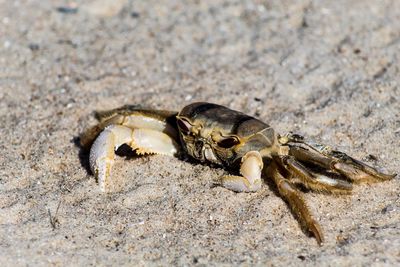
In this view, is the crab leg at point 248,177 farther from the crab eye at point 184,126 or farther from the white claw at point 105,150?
the white claw at point 105,150

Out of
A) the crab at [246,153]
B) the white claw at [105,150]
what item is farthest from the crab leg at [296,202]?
the white claw at [105,150]

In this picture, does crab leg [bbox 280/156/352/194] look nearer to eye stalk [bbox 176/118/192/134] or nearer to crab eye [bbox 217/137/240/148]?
crab eye [bbox 217/137/240/148]

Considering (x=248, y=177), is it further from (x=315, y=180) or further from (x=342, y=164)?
(x=342, y=164)

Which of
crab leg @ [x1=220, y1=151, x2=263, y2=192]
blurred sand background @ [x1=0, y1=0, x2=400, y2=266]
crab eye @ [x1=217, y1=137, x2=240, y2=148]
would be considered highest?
crab eye @ [x1=217, y1=137, x2=240, y2=148]

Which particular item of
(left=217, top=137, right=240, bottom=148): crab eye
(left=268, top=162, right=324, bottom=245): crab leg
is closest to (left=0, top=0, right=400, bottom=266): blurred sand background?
(left=268, top=162, right=324, bottom=245): crab leg

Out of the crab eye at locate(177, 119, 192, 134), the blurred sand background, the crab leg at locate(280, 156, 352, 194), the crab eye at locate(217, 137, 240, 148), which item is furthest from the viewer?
the crab eye at locate(177, 119, 192, 134)

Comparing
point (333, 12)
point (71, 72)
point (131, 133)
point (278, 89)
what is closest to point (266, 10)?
point (333, 12)
